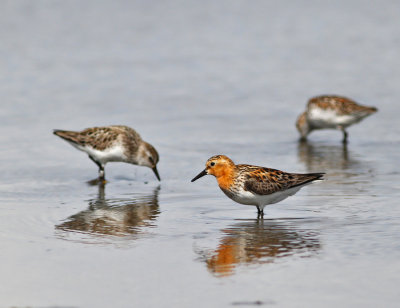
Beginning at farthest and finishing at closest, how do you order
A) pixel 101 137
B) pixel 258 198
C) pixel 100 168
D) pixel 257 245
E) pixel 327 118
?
pixel 327 118
pixel 101 137
pixel 100 168
pixel 258 198
pixel 257 245

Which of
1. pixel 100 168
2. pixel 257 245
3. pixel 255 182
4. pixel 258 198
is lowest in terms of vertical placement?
pixel 257 245

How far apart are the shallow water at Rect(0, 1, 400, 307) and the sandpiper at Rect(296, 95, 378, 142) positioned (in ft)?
1.22

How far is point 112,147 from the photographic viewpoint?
16.2 metres

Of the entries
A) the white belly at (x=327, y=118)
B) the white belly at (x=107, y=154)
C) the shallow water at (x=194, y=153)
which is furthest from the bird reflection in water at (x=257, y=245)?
the white belly at (x=327, y=118)

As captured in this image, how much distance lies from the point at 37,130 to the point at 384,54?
1407 centimetres

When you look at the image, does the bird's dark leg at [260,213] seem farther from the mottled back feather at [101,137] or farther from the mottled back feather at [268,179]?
the mottled back feather at [101,137]

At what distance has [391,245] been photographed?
1044cm

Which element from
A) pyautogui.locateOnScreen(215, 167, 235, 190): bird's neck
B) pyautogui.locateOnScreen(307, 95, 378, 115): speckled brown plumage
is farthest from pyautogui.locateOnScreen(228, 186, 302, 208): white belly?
pyautogui.locateOnScreen(307, 95, 378, 115): speckled brown plumage

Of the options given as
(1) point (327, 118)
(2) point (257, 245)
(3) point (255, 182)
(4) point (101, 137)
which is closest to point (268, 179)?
(3) point (255, 182)

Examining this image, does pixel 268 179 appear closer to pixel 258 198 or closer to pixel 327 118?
pixel 258 198

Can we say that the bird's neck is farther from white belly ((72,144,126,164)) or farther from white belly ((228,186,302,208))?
white belly ((72,144,126,164))

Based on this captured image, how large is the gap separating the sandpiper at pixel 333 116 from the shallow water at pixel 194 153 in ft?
1.22

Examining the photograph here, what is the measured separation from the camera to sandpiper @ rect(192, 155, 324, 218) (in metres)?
12.4

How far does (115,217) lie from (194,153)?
17.7 ft
